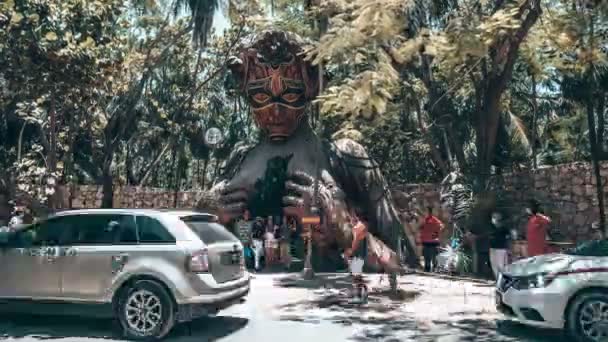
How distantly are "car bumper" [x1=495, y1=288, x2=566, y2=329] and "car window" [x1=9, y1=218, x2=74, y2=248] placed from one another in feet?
19.1

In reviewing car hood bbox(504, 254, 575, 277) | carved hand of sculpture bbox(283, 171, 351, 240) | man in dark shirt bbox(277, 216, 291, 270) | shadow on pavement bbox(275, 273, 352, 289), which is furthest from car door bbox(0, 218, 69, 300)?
man in dark shirt bbox(277, 216, 291, 270)

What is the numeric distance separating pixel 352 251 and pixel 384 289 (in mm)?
1733

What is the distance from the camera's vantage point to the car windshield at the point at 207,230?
7.86 meters

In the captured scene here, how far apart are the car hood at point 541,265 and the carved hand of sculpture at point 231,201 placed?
25.3 ft

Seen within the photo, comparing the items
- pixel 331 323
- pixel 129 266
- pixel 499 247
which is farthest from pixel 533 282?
pixel 129 266

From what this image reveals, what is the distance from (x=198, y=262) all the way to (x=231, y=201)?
24.7 ft

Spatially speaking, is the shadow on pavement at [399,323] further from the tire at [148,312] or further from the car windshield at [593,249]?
the tire at [148,312]

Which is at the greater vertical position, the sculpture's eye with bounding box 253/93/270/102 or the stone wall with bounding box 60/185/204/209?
the sculpture's eye with bounding box 253/93/270/102

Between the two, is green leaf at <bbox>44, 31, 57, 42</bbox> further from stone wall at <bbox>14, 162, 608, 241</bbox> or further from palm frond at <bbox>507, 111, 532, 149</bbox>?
palm frond at <bbox>507, 111, 532, 149</bbox>

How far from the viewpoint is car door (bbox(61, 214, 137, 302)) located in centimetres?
776

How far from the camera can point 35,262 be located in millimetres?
8094

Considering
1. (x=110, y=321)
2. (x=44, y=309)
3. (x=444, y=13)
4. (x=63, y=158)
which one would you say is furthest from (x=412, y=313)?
(x=63, y=158)

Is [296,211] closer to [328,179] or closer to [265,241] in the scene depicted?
[328,179]

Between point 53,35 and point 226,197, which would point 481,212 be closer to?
point 226,197
